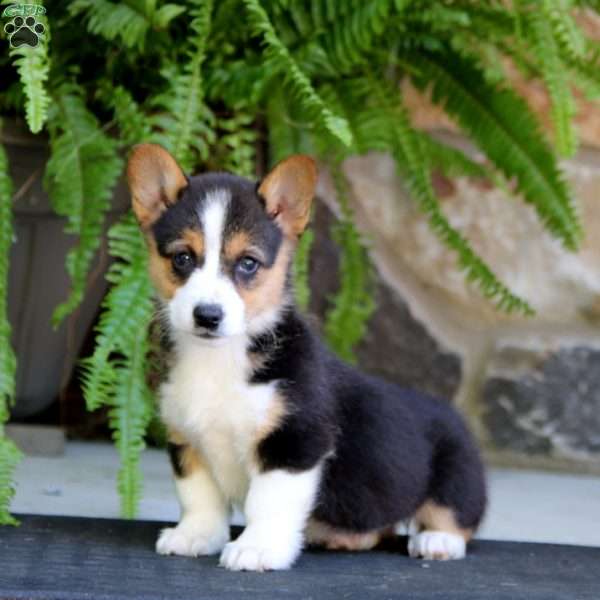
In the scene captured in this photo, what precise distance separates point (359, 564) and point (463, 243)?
1.09 meters

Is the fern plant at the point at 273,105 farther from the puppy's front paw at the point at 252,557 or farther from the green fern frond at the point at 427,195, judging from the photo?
the puppy's front paw at the point at 252,557

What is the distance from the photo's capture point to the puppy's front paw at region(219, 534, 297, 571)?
6.81 ft

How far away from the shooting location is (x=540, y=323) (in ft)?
11.9

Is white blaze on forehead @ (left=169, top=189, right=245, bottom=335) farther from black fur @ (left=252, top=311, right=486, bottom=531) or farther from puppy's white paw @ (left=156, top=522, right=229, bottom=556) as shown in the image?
puppy's white paw @ (left=156, top=522, right=229, bottom=556)

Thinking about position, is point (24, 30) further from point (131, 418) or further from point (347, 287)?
point (347, 287)

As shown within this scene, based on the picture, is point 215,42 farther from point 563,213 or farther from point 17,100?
point 563,213

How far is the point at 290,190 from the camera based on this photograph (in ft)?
7.27

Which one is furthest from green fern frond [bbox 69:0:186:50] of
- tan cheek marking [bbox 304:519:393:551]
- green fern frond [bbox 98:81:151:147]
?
tan cheek marking [bbox 304:519:393:551]

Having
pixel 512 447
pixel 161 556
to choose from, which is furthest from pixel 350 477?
pixel 512 447

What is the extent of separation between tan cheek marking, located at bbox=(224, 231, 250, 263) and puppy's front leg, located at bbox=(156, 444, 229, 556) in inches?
14.7

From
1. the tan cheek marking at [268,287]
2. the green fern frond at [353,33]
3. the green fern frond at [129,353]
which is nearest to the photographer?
the tan cheek marking at [268,287]

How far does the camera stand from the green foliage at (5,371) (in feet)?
7.69

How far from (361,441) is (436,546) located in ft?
0.78

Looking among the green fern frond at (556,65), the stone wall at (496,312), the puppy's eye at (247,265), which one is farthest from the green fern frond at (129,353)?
the stone wall at (496,312)
